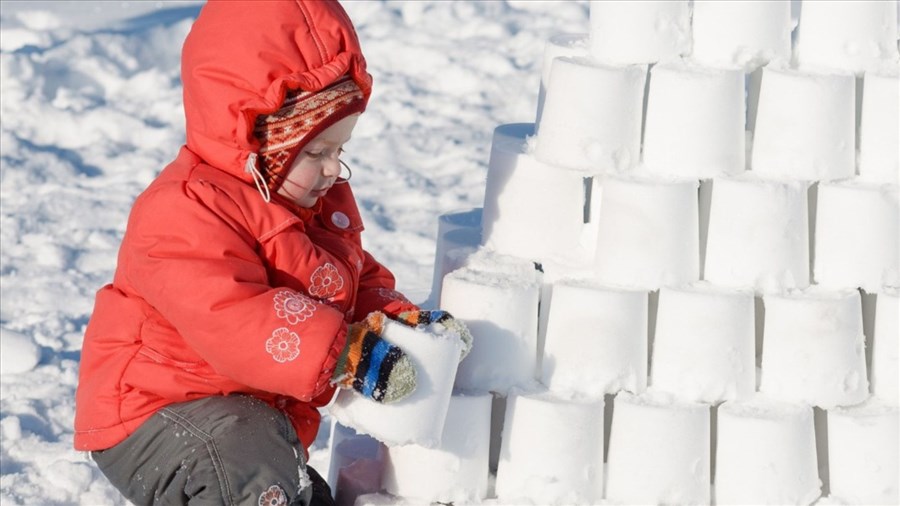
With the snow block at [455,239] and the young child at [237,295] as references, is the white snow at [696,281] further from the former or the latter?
the young child at [237,295]

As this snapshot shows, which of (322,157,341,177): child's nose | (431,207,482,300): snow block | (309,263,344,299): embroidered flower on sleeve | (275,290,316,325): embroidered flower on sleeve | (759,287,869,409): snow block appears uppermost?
(322,157,341,177): child's nose

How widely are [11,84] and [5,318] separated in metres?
2.23

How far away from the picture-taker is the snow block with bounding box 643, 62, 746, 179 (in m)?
2.73

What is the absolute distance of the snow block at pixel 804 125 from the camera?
8.98ft

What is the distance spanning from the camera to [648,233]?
2725 millimetres

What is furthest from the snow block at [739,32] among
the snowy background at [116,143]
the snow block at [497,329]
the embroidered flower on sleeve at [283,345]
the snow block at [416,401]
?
the snowy background at [116,143]

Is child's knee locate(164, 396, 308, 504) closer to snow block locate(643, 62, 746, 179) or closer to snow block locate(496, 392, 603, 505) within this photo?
snow block locate(496, 392, 603, 505)

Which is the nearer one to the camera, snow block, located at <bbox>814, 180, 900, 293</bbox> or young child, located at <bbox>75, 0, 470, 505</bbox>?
young child, located at <bbox>75, 0, 470, 505</bbox>

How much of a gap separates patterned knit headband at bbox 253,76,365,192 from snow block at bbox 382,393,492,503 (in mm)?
596

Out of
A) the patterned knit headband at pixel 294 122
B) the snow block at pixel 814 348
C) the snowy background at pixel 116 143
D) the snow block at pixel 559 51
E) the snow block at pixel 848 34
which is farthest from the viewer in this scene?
the snowy background at pixel 116 143

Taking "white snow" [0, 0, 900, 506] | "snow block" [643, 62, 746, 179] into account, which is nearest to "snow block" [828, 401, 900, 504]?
"white snow" [0, 0, 900, 506]

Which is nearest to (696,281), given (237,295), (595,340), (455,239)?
(595,340)

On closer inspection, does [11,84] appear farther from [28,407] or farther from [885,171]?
[885,171]

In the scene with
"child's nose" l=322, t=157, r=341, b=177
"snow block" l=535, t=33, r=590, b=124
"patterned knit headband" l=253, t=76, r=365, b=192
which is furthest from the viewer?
"snow block" l=535, t=33, r=590, b=124
